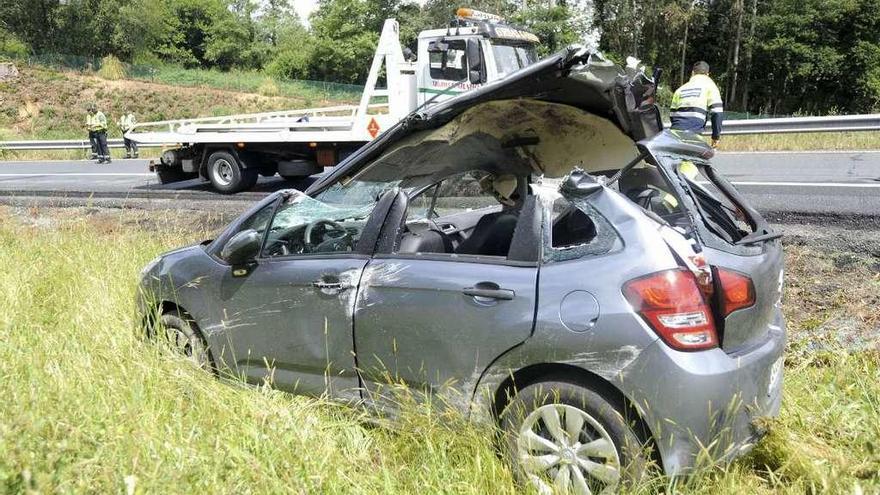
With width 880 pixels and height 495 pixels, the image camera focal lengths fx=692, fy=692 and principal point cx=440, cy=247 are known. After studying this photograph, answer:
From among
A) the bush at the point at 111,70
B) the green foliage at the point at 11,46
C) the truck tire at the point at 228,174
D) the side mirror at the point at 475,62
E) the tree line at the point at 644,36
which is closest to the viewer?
the side mirror at the point at 475,62

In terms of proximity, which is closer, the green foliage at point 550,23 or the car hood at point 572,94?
Answer: the car hood at point 572,94

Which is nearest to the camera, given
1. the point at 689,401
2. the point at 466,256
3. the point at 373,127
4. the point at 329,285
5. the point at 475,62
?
the point at 689,401

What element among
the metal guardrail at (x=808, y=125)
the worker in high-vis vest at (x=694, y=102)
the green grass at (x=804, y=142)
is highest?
the worker in high-vis vest at (x=694, y=102)

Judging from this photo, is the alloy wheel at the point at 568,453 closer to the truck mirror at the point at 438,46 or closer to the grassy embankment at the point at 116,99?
the truck mirror at the point at 438,46

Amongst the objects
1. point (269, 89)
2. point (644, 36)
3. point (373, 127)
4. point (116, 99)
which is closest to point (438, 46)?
point (373, 127)

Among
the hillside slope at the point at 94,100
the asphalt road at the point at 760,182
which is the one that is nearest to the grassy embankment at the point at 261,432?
the asphalt road at the point at 760,182

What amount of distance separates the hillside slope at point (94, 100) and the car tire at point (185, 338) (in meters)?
32.8

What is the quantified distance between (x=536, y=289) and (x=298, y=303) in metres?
1.28

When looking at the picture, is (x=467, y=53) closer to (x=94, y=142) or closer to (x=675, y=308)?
(x=675, y=308)

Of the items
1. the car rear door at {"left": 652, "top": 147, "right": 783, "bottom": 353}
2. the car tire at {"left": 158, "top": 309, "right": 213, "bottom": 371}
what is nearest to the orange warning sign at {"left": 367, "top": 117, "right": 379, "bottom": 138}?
the car tire at {"left": 158, "top": 309, "right": 213, "bottom": 371}

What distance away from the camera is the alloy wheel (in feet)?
8.12

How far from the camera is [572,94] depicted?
3.25 metres

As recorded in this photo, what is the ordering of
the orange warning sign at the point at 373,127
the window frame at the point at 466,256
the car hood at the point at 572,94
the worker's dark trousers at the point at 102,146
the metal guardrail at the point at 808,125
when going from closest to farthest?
the window frame at the point at 466,256 < the car hood at the point at 572,94 < the orange warning sign at the point at 373,127 < the metal guardrail at the point at 808,125 < the worker's dark trousers at the point at 102,146

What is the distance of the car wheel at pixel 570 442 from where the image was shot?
2.46 m
